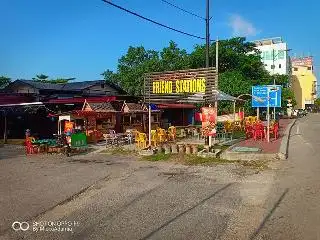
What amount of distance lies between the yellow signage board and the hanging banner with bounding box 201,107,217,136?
0.93 metres

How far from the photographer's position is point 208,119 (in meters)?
17.5

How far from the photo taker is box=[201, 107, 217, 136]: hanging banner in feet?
56.9

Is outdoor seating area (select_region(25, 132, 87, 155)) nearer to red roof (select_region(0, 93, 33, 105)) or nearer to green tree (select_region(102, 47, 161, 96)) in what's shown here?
red roof (select_region(0, 93, 33, 105))

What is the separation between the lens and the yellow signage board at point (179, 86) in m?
17.8

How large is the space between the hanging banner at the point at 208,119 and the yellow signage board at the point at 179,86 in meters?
0.93

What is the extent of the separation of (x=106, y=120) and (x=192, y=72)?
10.5m

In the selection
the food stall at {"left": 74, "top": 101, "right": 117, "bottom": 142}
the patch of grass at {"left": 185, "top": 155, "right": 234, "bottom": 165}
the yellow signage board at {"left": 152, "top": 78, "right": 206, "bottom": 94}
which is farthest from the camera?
the food stall at {"left": 74, "top": 101, "right": 117, "bottom": 142}

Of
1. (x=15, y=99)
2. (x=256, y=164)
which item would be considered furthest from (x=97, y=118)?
(x=256, y=164)

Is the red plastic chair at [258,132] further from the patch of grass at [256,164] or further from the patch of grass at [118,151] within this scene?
the patch of grass at [256,164]

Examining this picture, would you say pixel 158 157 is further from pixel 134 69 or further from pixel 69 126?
pixel 134 69

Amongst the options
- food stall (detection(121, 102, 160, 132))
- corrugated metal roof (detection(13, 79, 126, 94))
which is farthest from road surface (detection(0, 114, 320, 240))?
corrugated metal roof (detection(13, 79, 126, 94))

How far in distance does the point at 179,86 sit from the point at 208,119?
226cm

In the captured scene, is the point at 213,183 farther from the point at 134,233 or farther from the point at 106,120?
the point at 106,120

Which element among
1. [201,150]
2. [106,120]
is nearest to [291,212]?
[201,150]
